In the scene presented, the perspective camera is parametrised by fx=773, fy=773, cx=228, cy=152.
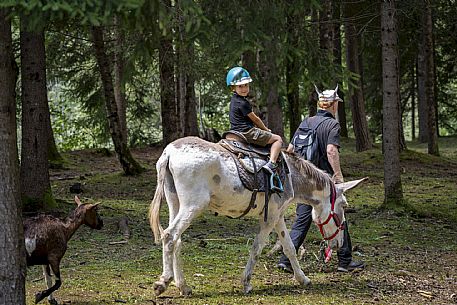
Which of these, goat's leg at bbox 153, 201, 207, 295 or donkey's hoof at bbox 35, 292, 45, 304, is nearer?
donkey's hoof at bbox 35, 292, 45, 304

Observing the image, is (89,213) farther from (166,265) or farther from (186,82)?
(186,82)

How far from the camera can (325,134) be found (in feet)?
30.8

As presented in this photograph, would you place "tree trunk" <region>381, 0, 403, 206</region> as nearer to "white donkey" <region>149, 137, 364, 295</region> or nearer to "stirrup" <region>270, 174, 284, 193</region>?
"white donkey" <region>149, 137, 364, 295</region>

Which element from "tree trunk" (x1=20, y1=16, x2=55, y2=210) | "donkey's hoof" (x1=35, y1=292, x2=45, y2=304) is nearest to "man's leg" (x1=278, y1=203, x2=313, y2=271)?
"donkey's hoof" (x1=35, y1=292, x2=45, y2=304)

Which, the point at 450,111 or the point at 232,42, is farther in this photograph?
the point at 450,111

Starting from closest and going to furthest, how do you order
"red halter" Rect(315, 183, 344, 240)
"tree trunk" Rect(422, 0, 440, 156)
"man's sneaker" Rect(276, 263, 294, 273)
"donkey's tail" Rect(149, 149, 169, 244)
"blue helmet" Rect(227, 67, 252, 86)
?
"donkey's tail" Rect(149, 149, 169, 244)
"blue helmet" Rect(227, 67, 252, 86)
"red halter" Rect(315, 183, 344, 240)
"man's sneaker" Rect(276, 263, 294, 273)
"tree trunk" Rect(422, 0, 440, 156)

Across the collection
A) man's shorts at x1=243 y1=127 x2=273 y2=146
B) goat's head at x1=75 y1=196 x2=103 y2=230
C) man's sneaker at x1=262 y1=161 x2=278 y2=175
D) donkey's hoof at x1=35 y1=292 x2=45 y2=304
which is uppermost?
man's shorts at x1=243 y1=127 x2=273 y2=146

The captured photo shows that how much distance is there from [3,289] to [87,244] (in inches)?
187

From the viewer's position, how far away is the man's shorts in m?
8.41

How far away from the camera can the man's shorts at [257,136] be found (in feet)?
27.6

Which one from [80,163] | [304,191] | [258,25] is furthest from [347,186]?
[80,163]

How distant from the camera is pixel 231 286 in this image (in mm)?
8617

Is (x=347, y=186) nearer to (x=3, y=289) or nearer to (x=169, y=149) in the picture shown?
(x=169, y=149)

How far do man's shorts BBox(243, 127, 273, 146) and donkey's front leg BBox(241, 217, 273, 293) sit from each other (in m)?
0.89
